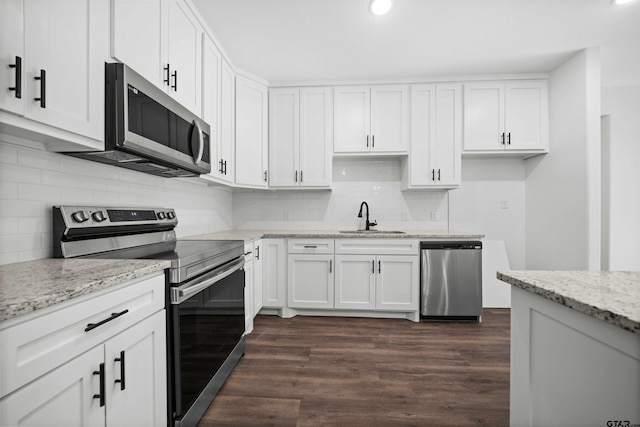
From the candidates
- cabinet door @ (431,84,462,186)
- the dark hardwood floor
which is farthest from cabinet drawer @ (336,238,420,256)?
cabinet door @ (431,84,462,186)

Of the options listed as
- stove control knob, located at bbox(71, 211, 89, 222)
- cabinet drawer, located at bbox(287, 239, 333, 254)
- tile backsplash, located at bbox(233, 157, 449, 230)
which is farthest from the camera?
tile backsplash, located at bbox(233, 157, 449, 230)

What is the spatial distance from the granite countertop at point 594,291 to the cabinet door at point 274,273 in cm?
231

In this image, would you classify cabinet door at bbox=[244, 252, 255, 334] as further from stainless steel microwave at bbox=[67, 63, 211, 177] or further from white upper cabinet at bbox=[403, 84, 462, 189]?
white upper cabinet at bbox=[403, 84, 462, 189]

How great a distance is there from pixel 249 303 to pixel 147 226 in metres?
1.10

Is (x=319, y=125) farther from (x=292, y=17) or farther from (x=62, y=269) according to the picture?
(x=62, y=269)

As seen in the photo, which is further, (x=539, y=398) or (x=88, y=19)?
(x=88, y=19)

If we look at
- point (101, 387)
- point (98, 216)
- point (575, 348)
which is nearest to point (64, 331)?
point (101, 387)

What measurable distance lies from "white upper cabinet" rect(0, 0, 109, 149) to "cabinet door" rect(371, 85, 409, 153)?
8.42 ft

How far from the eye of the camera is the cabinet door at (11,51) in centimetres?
89

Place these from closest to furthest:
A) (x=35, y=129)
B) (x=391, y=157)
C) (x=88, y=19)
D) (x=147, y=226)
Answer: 1. (x=35, y=129)
2. (x=88, y=19)
3. (x=147, y=226)
4. (x=391, y=157)

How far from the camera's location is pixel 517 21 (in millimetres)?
2342

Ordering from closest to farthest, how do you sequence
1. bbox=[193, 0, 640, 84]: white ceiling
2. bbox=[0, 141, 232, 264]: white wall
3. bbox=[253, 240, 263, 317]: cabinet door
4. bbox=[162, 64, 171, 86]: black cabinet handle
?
bbox=[0, 141, 232, 264]: white wall < bbox=[162, 64, 171, 86]: black cabinet handle < bbox=[193, 0, 640, 84]: white ceiling < bbox=[253, 240, 263, 317]: cabinet door

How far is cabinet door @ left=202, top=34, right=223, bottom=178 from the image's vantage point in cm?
231

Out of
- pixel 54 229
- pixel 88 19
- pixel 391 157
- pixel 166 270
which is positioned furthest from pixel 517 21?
pixel 54 229
